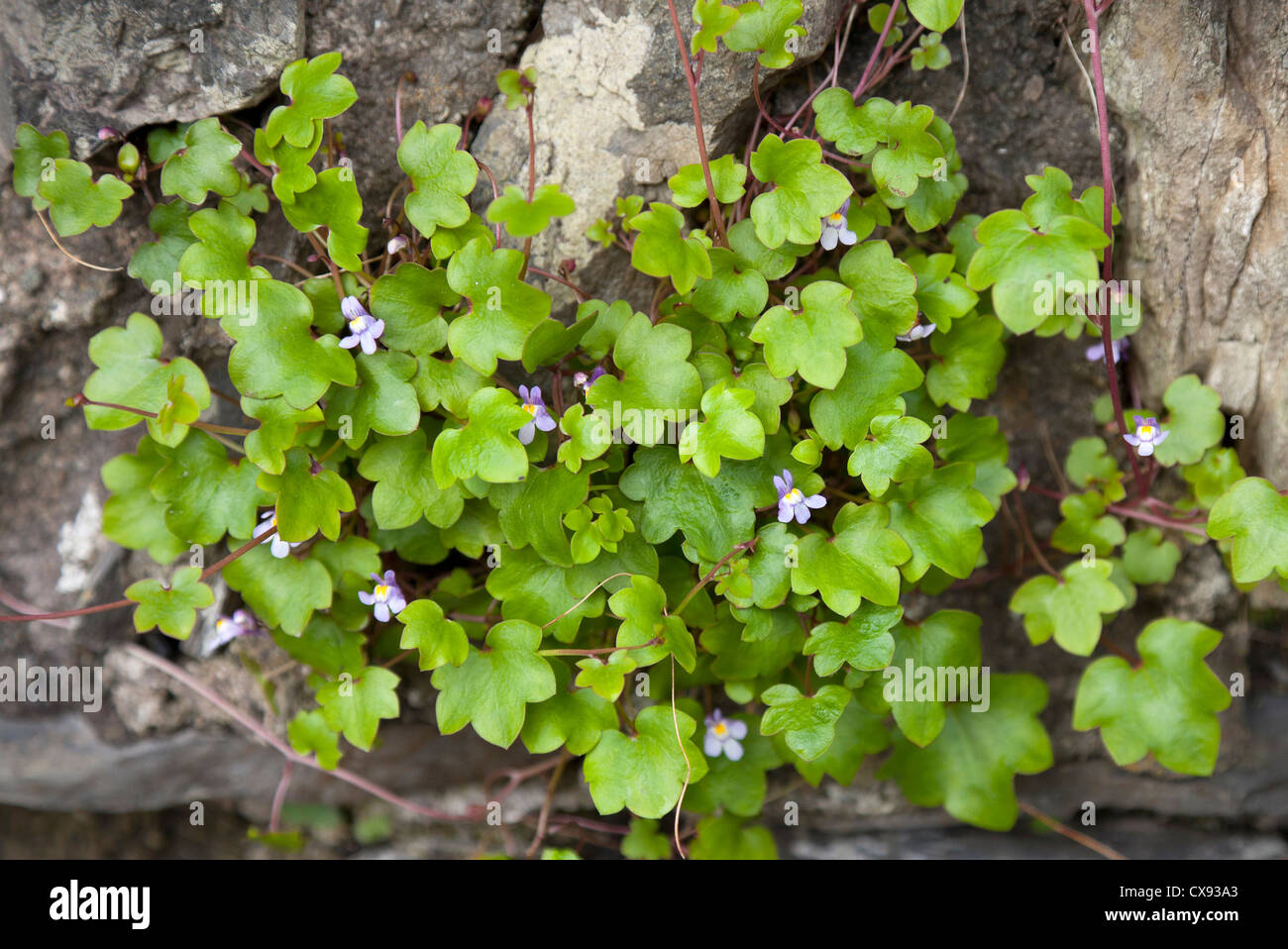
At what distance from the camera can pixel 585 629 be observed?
207 centimetres

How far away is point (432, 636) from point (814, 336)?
3.25 feet

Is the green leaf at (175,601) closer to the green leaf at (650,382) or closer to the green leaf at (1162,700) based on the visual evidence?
the green leaf at (650,382)

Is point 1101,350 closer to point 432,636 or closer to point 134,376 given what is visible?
point 432,636

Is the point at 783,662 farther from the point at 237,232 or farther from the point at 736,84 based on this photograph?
the point at 237,232

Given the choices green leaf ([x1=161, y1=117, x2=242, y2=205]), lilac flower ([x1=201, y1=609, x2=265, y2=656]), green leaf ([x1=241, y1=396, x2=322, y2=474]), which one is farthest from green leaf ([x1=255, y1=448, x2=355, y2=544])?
green leaf ([x1=161, y1=117, x2=242, y2=205])

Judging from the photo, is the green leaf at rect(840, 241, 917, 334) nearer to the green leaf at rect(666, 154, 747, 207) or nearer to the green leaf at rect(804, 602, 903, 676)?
the green leaf at rect(666, 154, 747, 207)

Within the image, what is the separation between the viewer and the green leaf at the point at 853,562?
1.85m

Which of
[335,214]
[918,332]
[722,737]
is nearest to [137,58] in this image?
[335,214]

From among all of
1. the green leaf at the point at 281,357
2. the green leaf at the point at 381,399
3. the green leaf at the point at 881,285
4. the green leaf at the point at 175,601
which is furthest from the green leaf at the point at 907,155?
the green leaf at the point at 175,601

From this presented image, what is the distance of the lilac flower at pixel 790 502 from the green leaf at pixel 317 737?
118 cm

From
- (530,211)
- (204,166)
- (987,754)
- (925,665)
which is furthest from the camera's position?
(987,754)

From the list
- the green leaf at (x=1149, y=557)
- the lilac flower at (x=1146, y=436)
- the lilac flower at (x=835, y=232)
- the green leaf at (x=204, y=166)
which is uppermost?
the green leaf at (x=204, y=166)

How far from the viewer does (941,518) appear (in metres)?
1.94
